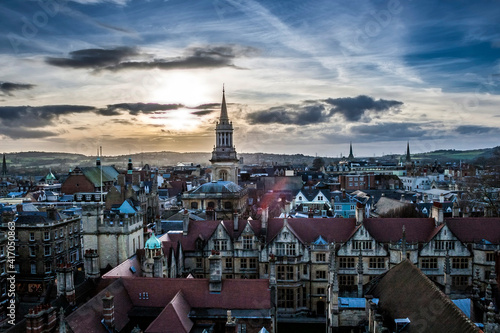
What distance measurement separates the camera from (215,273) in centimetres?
2983

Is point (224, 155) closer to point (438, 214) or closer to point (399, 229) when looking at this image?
Result: point (399, 229)

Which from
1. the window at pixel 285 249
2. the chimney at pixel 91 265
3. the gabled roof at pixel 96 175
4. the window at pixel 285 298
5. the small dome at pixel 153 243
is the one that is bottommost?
the window at pixel 285 298

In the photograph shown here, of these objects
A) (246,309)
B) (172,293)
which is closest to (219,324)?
(246,309)

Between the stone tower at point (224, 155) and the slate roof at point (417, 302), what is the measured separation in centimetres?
6580

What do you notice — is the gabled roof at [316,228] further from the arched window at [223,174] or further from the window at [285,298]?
the arched window at [223,174]

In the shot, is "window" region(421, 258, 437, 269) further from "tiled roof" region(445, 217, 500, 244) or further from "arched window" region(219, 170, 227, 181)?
"arched window" region(219, 170, 227, 181)

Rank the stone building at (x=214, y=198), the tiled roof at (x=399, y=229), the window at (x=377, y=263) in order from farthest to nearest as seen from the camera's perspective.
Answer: the stone building at (x=214, y=198) → the tiled roof at (x=399, y=229) → the window at (x=377, y=263)

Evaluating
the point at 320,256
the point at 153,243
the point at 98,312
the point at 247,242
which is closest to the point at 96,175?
the point at 247,242

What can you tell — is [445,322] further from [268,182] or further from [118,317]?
[268,182]

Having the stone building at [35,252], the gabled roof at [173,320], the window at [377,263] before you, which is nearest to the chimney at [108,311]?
the gabled roof at [173,320]

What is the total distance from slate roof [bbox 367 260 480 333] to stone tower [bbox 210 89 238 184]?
65.8 meters

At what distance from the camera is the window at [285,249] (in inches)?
1670

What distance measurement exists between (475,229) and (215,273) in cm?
2982

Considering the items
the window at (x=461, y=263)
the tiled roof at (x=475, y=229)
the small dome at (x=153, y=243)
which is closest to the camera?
the small dome at (x=153, y=243)
